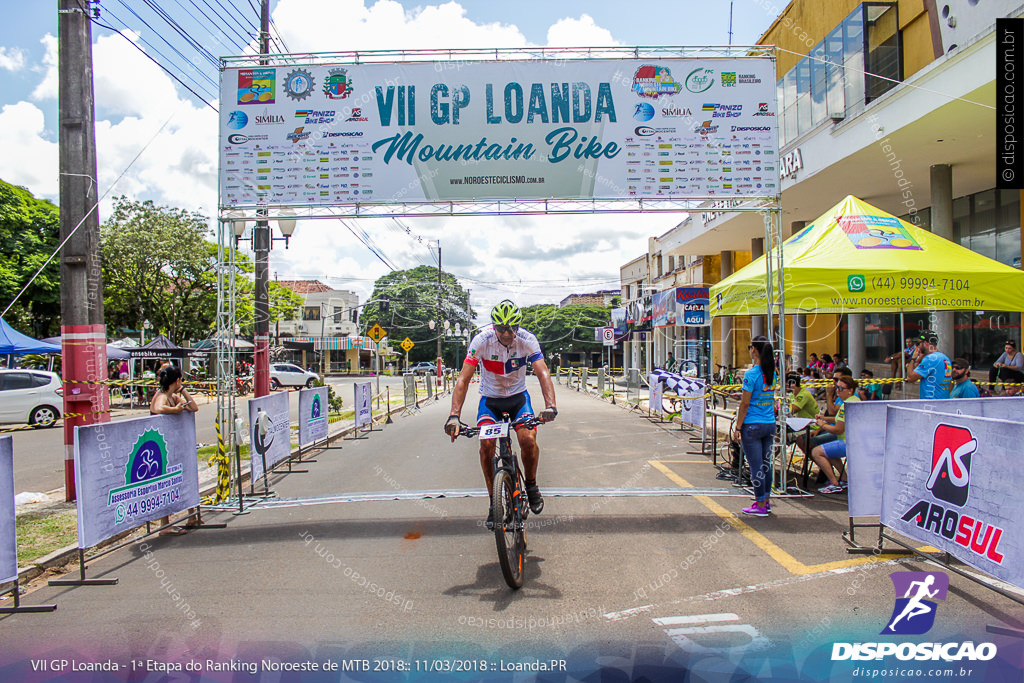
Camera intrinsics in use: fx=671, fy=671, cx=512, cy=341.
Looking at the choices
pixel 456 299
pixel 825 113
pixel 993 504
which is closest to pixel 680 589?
pixel 993 504

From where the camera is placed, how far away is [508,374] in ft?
18.6

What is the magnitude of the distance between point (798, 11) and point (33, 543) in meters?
22.5

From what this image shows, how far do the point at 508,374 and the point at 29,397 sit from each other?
722 inches

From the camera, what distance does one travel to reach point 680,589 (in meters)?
4.81

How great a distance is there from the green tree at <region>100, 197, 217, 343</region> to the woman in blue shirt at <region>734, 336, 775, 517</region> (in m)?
29.7

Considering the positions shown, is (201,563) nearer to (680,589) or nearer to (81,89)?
(680,589)

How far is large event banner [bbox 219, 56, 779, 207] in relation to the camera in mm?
7844

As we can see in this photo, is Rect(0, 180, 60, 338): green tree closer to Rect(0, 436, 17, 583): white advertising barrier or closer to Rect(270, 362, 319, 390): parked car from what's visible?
Rect(270, 362, 319, 390): parked car

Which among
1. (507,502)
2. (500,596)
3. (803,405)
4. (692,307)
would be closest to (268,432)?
(507,502)

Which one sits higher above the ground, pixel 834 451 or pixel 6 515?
pixel 6 515

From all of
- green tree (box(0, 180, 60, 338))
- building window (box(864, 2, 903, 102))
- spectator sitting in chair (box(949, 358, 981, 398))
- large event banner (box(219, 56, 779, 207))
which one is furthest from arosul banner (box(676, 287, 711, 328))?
green tree (box(0, 180, 60, 338))

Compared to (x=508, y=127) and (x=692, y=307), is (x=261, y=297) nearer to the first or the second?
(x=508, y=127)

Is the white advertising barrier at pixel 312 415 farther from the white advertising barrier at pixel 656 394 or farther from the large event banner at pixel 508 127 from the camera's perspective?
the white advertising barrier at pixel 656 394

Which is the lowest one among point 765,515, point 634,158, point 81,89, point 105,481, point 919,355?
point 765,515
